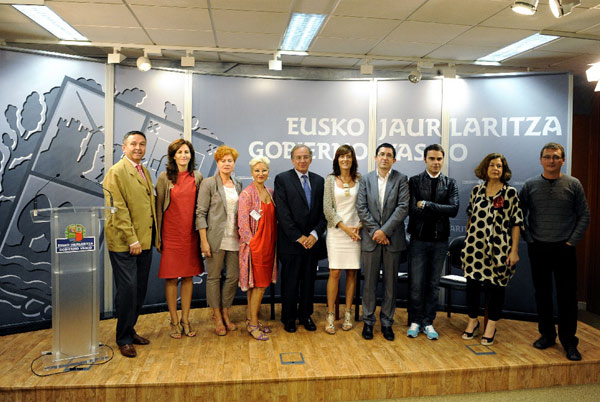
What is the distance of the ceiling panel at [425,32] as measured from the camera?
13.4 feet

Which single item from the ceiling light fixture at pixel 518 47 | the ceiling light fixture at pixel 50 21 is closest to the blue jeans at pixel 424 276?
the ceiling light fixture at pixel 518 47

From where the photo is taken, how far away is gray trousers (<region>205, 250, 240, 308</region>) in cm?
387

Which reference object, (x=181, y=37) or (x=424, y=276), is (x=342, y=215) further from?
(x=181, y=37)

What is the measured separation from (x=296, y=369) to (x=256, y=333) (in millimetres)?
714

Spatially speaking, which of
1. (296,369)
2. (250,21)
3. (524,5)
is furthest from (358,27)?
(296,369)

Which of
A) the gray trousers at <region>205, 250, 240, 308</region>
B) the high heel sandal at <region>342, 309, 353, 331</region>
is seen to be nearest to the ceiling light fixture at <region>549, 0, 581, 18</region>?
the high heel sandal at <region>342, 309, 353, 331</region>

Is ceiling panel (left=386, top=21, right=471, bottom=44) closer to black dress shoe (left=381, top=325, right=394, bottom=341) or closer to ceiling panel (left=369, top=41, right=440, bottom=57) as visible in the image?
ceiling panel (left=369, top=41, right=440, bottom=57)

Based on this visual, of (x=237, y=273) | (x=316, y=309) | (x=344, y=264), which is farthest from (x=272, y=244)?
(x=316, y=309)

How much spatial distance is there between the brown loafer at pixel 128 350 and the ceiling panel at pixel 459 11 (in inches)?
144

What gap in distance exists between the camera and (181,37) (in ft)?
14.8

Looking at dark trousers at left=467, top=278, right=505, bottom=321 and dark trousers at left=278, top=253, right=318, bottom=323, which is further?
dark trousers at left=278, top=253, right=318, bottom=323

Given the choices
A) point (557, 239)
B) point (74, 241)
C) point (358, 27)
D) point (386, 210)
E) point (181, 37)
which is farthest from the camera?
point (181, 37)

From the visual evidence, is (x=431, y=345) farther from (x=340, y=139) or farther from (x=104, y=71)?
(x=104, y=71)

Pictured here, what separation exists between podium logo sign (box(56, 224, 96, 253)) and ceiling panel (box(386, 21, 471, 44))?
10.8 feet
